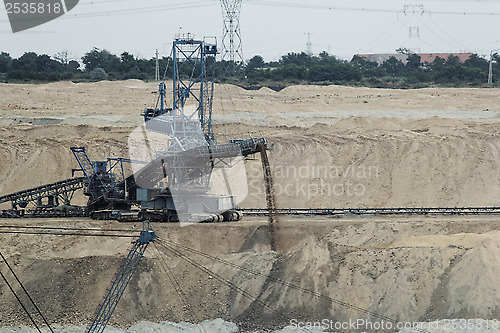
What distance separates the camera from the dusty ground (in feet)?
138

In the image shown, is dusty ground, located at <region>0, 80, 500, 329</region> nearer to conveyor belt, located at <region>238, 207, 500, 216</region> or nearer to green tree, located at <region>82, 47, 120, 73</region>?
conveyor belt, located at <region>238, 207, 500, 216</region>

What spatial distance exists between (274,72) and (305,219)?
8324 centimetres


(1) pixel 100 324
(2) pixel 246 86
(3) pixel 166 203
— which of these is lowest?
(1) pixel 100 324

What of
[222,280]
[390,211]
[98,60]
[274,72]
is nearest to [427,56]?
[274,72]

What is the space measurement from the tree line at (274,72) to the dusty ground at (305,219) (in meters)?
12.8

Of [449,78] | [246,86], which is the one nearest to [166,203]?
[246,86]

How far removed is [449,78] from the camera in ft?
436

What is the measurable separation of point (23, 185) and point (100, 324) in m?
33.8

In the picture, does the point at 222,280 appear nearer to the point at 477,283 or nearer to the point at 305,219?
the point at 305,219

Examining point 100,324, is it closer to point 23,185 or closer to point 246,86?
point 23,185

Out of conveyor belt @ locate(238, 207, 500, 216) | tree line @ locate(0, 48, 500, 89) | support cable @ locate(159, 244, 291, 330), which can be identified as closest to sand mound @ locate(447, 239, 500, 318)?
support cable @ locate(159, 244, 291, 330)

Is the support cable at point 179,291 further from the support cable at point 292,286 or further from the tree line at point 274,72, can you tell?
the tree line at point 274,72

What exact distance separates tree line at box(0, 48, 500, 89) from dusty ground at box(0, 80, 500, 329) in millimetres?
12762

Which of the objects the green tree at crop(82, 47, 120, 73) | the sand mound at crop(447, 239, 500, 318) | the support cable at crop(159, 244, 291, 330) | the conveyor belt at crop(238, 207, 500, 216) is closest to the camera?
the sand mound at crop(447, 239, 500, 318)
